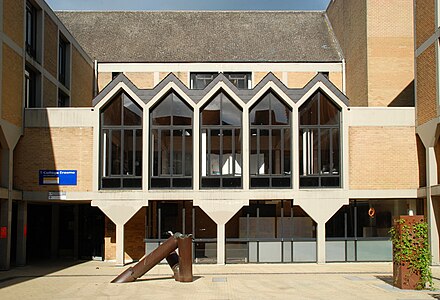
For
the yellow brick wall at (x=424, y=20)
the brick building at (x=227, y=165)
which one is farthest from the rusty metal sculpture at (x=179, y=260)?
the yellow brick wall at (x=424, y=20)

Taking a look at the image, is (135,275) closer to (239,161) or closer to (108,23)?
(239,161)

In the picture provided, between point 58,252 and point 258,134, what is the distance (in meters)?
12.8

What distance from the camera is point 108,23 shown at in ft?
151

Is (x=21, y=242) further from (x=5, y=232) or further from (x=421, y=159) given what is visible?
(x=421, y=159)

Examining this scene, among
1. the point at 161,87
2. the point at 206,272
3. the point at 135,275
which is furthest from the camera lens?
the point at 161,87

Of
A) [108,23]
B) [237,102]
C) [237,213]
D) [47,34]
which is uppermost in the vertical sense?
[108,23]

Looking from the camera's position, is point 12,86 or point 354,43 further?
point 354,43

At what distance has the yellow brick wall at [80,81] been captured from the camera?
122 ft

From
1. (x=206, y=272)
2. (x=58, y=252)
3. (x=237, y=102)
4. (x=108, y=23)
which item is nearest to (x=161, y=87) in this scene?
(x=237, y=102)

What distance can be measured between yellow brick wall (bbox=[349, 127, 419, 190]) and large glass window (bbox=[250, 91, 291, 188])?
9.91 ft

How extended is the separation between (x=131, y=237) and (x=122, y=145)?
182 inches

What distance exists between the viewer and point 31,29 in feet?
102

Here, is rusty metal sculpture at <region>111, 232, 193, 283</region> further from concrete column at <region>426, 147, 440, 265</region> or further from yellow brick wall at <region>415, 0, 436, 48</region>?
yellow brick wall at <region>415, 0, 436, 48</region>

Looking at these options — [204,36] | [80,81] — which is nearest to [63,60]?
[80,81]
